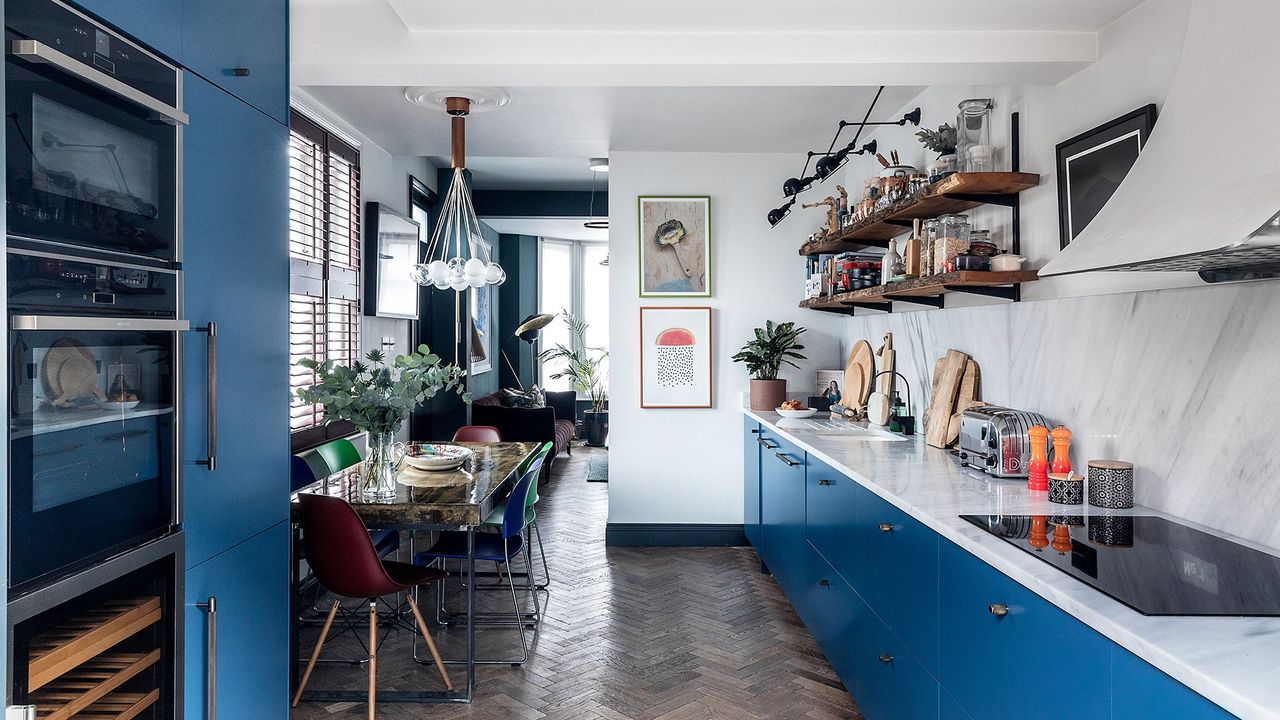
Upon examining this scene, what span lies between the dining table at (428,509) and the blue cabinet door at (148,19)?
5.46 feet

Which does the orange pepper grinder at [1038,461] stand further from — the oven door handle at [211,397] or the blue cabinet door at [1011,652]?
the oven door handle at [211,397]

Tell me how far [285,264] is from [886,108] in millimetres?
3054

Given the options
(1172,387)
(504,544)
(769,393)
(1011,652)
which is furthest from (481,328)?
(1011,652)

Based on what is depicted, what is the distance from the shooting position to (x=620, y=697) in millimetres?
3010

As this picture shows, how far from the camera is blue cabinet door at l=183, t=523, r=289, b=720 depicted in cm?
184

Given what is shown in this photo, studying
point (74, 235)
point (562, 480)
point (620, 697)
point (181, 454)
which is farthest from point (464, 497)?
point (562, 480)

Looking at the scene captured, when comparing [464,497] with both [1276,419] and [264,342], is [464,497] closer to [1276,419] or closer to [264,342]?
[264,342]

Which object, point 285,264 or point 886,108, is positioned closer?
point 285,264

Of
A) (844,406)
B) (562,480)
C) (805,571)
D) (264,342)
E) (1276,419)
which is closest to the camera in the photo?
(1276,419)

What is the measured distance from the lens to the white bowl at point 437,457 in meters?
3.59

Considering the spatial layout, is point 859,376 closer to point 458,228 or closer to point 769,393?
point 769,393

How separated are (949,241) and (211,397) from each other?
7.81ft

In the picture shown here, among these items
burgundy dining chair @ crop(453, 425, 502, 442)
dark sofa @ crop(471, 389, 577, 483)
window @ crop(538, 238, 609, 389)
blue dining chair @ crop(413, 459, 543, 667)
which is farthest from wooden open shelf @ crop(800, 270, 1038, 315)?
window @ crop(538, 238, 609, 389)

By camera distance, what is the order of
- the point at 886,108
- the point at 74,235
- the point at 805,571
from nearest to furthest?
the point at 74,235 → the point at 805,571 → the point at 886,108
